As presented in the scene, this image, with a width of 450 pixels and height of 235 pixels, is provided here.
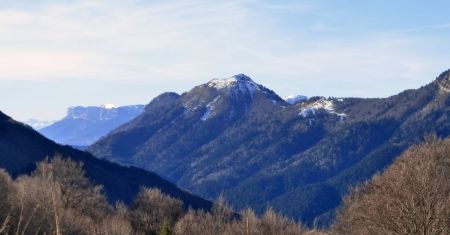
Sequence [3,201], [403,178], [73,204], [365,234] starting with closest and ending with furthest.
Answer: [403,178] → [365,234] → [3,201] → [73,204]

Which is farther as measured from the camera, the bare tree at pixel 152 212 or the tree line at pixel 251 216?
the bare tree at pixel 152 212

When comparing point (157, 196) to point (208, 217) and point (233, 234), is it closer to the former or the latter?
point (208, 217)

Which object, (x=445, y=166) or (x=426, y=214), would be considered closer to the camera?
(x=426, y=214)

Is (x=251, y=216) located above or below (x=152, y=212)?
below

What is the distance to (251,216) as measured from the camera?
394 ft

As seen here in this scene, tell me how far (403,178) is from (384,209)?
4.58m

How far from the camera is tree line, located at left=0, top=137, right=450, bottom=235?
44.3 meters

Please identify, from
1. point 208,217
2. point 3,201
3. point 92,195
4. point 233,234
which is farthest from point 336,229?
point 3,201

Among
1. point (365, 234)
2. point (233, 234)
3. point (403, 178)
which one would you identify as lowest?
point (233, 234)

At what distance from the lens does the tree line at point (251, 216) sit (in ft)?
145

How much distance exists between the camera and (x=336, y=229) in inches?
3893

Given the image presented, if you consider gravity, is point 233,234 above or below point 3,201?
below

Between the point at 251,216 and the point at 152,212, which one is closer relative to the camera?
the point at 152,212

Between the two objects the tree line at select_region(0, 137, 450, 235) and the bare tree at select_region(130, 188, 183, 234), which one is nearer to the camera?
the tree line at select_region(0, 137, 450, 235)
